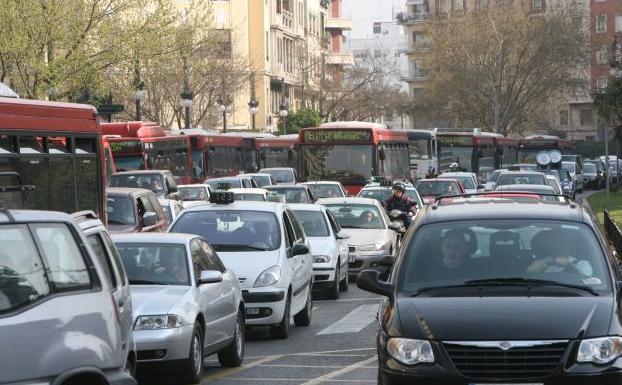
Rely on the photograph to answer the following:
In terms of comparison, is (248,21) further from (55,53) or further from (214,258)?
(214,258)

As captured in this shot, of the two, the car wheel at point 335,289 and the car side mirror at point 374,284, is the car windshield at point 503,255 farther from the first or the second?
the car wheel at point 335,289

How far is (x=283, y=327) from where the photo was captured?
17266 millimetres

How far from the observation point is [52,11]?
34.6 metres

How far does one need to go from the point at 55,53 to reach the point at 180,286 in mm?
24268

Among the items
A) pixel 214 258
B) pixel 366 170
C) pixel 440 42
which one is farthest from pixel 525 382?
pixel 440 42

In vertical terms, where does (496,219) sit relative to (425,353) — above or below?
above

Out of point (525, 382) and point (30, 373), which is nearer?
point (30, 373)

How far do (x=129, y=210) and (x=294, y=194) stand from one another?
10.2 metres

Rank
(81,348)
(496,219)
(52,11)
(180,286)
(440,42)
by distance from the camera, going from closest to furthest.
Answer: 1. (81,348)
2. (496,219)
3. (180,286)
4. (52,11)
5. (440,42)

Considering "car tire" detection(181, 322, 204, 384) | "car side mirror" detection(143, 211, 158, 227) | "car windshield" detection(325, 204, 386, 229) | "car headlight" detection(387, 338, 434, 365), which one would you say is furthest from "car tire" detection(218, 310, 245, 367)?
"car windshield" detection(325, 204, 386, 229)

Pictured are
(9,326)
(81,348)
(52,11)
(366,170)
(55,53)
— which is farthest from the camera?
(366,170)

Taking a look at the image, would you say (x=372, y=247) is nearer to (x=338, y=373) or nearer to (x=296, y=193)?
(x=296, y=193)

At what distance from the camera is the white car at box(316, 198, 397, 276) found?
26.0 m

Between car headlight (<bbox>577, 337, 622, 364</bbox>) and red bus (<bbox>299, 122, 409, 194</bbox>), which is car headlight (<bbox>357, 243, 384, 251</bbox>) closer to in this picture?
car headlight (<bbox>577, 337, 622, 364</bbox>)
